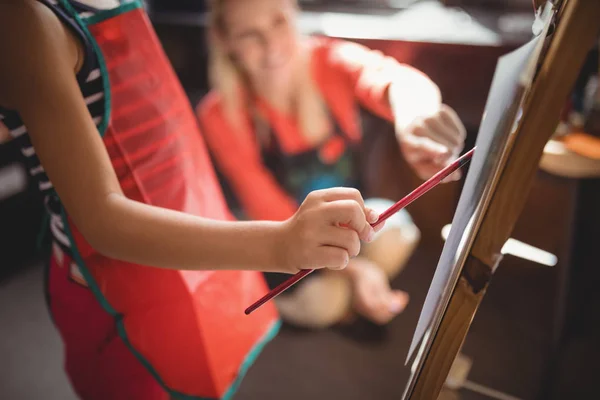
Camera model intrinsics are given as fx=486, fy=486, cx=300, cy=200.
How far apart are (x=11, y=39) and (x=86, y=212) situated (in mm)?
150

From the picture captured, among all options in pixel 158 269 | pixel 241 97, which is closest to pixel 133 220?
pixel 158 269

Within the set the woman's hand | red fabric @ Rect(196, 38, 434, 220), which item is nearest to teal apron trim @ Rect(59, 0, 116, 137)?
red fabric @ Rect(196, 38, 434, 220)

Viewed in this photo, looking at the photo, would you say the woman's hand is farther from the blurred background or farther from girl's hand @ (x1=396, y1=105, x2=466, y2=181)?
girl's hand @ (x1=396, y1=105, x2=466, y2=181)

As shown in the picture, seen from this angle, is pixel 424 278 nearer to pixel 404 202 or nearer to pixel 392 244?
pixel 392 244

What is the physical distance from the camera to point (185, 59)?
5.84 feet

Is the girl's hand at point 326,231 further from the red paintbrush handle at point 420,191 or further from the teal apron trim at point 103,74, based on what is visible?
the teal apron trim at point 103,74

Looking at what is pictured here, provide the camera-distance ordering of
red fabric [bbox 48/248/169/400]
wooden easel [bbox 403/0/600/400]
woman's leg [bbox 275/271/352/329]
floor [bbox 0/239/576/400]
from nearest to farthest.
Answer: wooden easel [bbox 403/0/600/400] → red fabric [bbox 48/248/169/400] → floor [bbox 0/239/576/400] → woman's leg [bbox 275/271/352/329]

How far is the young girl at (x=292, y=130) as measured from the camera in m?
1.03

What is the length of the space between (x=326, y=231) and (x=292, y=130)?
0.88m

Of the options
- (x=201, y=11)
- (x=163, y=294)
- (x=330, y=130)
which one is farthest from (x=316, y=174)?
(x=201, y=11)

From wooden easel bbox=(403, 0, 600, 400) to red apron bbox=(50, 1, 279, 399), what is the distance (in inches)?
9.9

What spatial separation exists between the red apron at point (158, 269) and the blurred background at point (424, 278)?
55cm

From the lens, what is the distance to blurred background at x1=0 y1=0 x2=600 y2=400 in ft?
3.77

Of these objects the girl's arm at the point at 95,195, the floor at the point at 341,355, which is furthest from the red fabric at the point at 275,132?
the girl's arm at the point at 95,195
